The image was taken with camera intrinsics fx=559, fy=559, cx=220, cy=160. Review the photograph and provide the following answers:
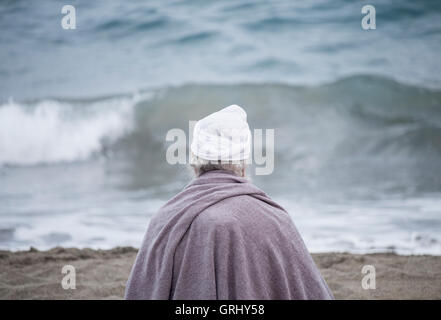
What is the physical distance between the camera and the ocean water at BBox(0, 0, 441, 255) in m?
9.44

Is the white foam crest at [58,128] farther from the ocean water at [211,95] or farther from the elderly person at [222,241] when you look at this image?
the elderly person at [222,241]

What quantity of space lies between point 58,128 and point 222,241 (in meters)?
10.6

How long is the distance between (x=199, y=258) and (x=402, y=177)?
298 inches

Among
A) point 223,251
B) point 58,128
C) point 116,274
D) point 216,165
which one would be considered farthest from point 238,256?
point 58,128

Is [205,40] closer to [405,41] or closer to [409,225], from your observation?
[405,41]

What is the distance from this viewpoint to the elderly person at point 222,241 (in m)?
2.23

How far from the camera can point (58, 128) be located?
40.0 feet

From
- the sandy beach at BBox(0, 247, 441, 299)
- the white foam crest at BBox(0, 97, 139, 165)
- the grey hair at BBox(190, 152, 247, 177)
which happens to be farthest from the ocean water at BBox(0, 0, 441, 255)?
the grey hair at BBox(190, 152, 247, 177)

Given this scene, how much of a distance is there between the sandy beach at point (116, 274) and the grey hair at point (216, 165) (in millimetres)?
2023

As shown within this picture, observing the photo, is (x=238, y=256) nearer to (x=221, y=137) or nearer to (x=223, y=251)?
(x=223, y=251)

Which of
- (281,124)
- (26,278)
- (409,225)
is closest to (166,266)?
(26,278)

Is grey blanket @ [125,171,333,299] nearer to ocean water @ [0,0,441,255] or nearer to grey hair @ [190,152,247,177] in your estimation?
grey hair @ [190,152,247,177]

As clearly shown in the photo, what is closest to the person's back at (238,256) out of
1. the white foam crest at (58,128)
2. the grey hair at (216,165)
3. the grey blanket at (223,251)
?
the grey blanket at (223,251)
